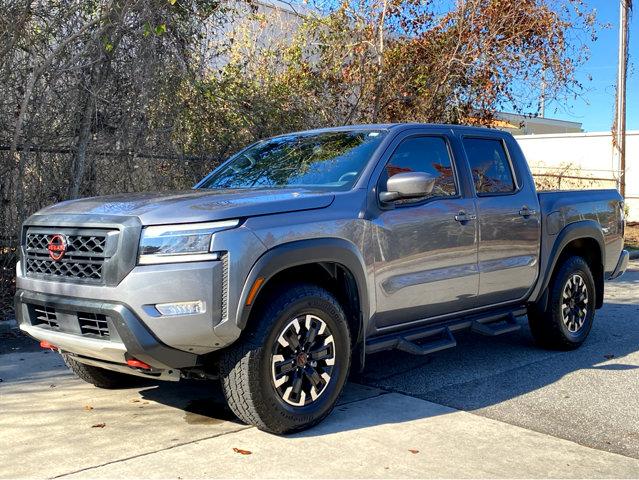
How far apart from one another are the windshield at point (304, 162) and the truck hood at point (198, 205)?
37cm


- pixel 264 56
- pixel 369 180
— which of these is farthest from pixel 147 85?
pixel 369 180

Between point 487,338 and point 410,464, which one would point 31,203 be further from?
point 410,464

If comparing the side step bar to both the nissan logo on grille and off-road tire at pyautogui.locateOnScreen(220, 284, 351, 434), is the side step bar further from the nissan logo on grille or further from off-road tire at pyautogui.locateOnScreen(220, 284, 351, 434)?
the nissan logo on grille

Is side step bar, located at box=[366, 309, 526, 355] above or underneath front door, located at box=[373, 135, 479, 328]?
underneath

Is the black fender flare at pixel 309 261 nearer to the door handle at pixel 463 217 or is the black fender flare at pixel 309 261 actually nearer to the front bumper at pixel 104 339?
the front bumper at pixel 104 339

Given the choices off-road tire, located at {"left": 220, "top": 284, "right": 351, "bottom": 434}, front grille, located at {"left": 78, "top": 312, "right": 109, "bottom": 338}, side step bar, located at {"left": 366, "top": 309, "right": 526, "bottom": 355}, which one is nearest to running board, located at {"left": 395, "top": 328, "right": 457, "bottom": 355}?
side step bar, located at {"left": 366, "top": 309, "right": 526, "bottom": 355}

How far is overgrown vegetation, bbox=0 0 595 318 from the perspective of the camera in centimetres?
845

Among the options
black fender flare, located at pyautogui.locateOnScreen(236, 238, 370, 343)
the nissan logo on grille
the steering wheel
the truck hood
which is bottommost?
black fender flare, located at pyautogui.locateOnScreen(236, 238, 370, 343)

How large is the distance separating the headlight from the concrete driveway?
112 centimetres

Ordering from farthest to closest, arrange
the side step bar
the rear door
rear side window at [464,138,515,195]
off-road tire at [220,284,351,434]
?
1. rear side window at [464,138,515,195]
2. the rear door
3. the side step bar
4. off-road tire at [220,284,351,434]

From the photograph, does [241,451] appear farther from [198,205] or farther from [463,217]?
[463,217]

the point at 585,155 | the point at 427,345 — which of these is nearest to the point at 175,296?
the point at 427,345

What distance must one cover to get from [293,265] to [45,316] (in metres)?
1.61

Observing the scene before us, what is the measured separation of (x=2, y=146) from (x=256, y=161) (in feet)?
12.1
